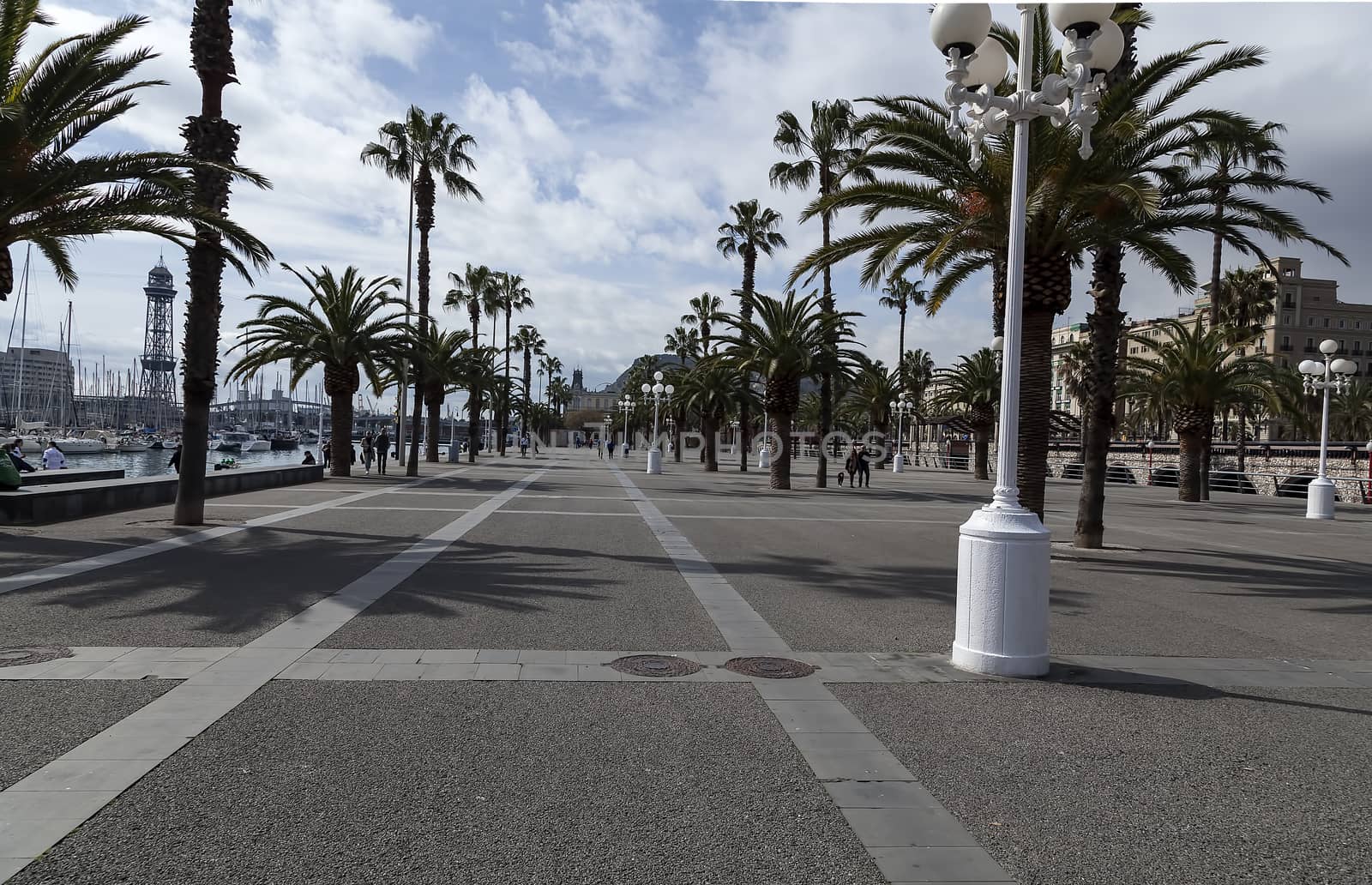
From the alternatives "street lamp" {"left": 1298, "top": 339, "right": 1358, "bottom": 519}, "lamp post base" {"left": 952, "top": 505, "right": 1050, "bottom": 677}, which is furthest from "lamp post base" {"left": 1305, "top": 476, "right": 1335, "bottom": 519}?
"lamp post base" {"left": 952, "top": 505, "right": 1050, "bottom": 677}

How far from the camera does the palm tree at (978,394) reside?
41562 millimetres

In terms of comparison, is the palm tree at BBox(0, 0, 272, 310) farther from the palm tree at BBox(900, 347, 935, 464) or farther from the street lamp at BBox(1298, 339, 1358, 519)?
the palm tree at BBox(900, 347, 935, 464)

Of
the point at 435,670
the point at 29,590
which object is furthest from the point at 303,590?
the point at 435,670

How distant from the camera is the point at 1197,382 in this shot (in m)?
→ 29.3

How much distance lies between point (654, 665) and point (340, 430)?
27.2 meters

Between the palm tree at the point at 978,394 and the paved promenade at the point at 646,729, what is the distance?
101ft

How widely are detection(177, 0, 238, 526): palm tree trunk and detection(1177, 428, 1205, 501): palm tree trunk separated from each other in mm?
28788

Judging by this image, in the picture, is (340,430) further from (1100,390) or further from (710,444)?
(1100,390)

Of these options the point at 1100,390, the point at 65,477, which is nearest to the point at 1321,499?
the point at 1100,390

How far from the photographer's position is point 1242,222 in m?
14.3

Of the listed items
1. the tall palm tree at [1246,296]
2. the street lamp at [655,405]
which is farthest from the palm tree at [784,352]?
the tall palm tree at [1246,296]

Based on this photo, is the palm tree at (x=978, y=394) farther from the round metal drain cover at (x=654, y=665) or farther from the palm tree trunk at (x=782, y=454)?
the round metal drain cover at (x=654, y=665)

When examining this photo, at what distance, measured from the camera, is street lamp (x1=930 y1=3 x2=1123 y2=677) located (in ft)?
20.8

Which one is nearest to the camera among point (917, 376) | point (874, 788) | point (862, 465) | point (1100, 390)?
point (874, 788)
